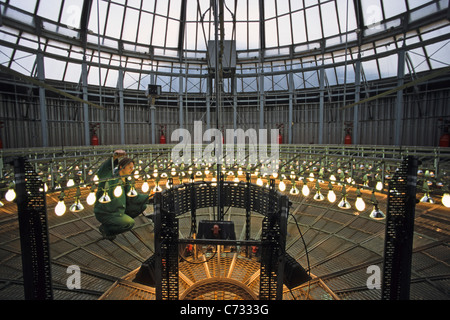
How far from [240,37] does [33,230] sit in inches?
907

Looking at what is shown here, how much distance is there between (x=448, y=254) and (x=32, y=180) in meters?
10.2

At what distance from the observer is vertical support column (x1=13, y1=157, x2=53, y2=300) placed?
3.85 m

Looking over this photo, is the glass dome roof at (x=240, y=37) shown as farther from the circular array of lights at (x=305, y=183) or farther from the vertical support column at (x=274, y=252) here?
the vertical support column at (x=274, y=252)

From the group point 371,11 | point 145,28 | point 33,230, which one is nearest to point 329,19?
point 371,11

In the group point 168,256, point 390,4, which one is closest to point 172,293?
point 168,256

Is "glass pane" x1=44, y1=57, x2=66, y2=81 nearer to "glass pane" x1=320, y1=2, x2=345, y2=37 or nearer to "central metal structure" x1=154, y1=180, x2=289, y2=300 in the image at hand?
"central metal structure" x1=154, y1=180, x2=289, y2=300

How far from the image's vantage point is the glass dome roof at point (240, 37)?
16.0 meters

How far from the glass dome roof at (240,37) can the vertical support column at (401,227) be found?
13.5 m

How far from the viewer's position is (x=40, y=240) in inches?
158

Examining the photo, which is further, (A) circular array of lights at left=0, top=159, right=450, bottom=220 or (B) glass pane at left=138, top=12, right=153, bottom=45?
(B) glass pane at left=138, top=12, right=153, bottom=45

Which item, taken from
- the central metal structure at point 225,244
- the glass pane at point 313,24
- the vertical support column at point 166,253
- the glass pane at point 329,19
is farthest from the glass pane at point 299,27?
the vertical support column at point 166,253

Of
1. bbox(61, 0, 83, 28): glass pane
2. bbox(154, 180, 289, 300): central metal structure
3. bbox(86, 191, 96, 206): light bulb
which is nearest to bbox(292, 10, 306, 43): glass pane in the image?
bbox(61, 0, 83, 28): glass pane

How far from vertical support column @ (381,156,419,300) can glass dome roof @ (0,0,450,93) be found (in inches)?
531
